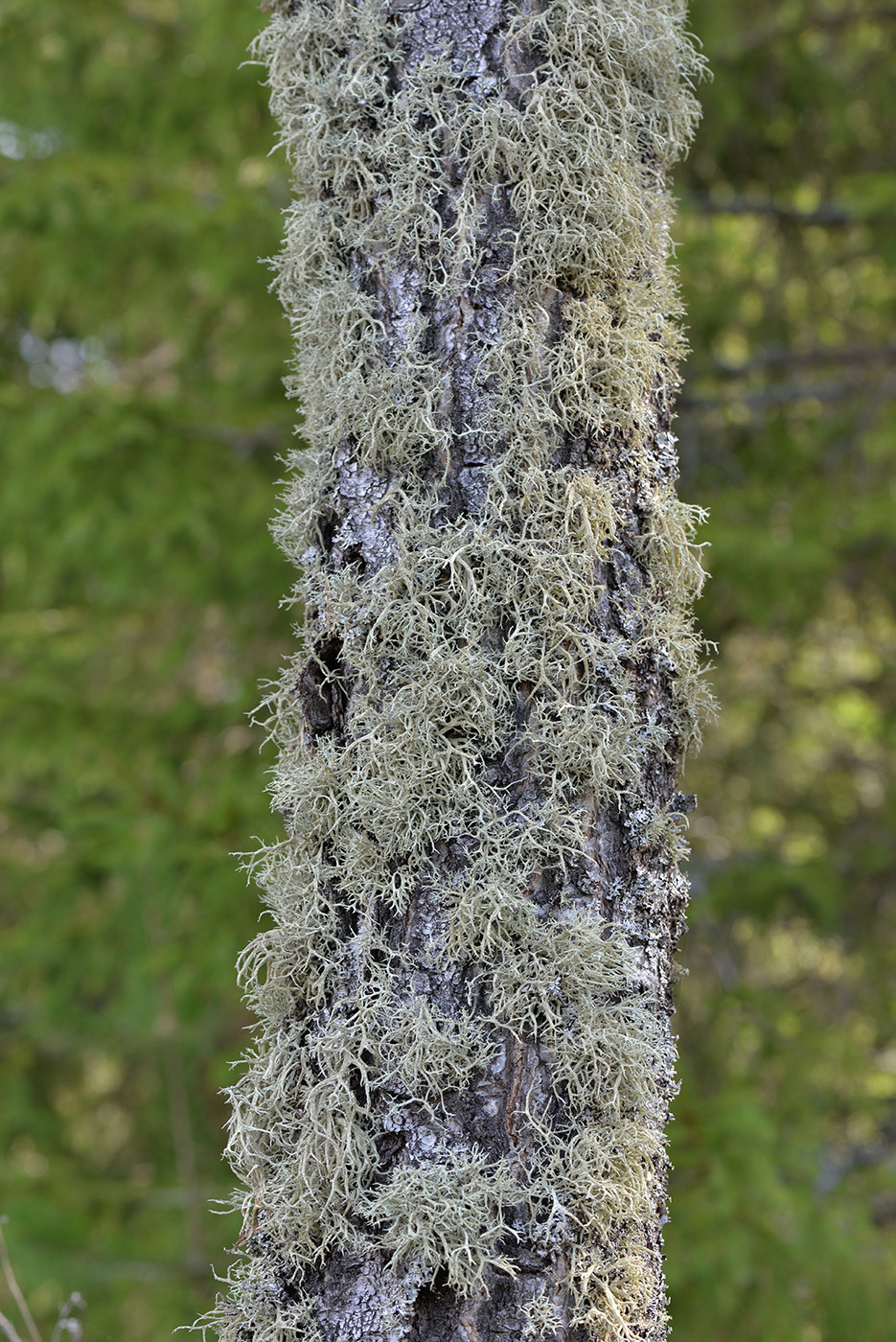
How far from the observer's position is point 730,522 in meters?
3.19

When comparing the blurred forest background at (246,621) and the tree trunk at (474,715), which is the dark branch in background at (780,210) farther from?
the tree trunk at (474,715)

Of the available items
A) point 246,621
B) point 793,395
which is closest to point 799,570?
point 793,395

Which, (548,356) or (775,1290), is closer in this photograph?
(548,356)

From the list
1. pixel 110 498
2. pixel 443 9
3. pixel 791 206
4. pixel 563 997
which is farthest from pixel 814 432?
pixel 563 997

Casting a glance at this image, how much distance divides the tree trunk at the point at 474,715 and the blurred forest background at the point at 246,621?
1601 mm

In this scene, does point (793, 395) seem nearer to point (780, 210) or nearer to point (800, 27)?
point (780, 210)

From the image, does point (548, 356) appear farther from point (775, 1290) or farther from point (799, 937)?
point (799, 937)

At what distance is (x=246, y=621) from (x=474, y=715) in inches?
111

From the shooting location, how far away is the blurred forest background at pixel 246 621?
9.32ft

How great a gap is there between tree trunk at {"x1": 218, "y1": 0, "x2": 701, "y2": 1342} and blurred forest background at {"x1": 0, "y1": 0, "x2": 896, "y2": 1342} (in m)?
1.60

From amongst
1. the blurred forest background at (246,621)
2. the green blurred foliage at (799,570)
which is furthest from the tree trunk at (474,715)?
the green blurred foliage at (799,570)

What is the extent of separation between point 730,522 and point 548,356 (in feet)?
7.55

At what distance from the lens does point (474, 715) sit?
0.98 m

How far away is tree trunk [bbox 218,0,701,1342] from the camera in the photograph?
3.05 ft
